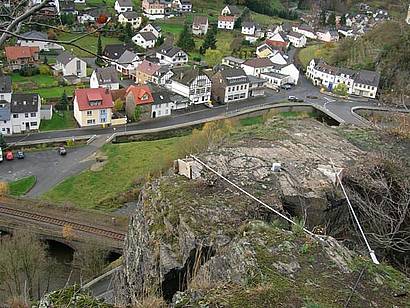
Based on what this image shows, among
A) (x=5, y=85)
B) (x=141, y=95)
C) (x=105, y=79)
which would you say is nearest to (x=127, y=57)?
(x=105, y=79)

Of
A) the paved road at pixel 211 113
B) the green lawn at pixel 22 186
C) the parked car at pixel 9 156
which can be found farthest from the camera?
the paved road at pixel 211 113

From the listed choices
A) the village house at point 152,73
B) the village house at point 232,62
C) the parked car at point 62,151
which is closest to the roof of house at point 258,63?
the village house at point 232,62

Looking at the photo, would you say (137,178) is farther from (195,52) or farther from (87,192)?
(195,52)

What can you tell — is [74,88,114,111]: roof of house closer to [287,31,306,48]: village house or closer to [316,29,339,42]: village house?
[287,31,306,48]: village house

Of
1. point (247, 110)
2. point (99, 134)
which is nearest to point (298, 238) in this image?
point (99, 134)

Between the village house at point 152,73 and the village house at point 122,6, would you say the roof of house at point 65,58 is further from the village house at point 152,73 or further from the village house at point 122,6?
the village house at point 122,6

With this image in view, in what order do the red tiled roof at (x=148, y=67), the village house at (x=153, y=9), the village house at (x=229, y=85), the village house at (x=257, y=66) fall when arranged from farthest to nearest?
1. the village house at (x=153, y=9)
2. the village house at (x=257, y=66)
3. the red tiled roof at (x=148, y=67)
4. the village house at (x=229, y=85)
